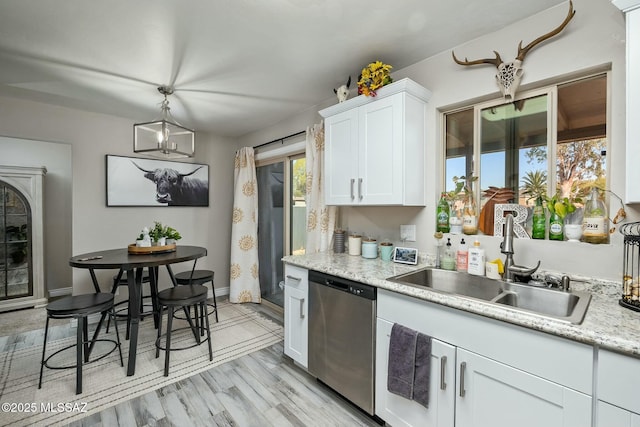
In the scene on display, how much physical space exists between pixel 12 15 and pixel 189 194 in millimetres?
2528

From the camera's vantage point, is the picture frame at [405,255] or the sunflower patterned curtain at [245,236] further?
the sunflower patterned curtain at [245,236]

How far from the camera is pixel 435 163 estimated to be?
2107mm

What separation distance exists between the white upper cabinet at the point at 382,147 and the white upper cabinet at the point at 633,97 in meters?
1.02

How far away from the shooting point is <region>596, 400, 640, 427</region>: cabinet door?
36.7 inches

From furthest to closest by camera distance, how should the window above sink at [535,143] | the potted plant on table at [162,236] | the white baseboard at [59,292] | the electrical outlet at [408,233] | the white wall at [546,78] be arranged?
the white baseboard at [59,292] → the potted plant on table at [162,236] → the electrical outlet at [408,233] → the window above sink at [535,143] → the white wall at [546,78]

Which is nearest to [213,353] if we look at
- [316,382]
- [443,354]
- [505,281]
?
[316,382]

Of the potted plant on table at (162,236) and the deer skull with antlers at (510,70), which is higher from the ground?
the deer skull with antlers at (510,70)

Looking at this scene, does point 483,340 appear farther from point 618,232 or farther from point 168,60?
point 168,60

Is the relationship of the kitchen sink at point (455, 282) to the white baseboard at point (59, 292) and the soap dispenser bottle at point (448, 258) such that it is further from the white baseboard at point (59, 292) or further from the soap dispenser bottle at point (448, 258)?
the white baseboard at point (59, 292)

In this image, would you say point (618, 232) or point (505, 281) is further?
point (505, 281)

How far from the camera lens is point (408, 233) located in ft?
7.36

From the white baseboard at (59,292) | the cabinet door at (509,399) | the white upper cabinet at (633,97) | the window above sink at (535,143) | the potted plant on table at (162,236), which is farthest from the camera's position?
the white baseboard at (59,292)

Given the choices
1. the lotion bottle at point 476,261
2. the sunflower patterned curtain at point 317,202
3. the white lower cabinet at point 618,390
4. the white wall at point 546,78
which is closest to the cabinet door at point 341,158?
the sunflower patterned curtain at point 317,202

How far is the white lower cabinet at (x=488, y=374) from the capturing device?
1.05 metres
